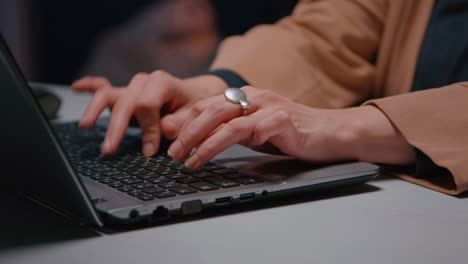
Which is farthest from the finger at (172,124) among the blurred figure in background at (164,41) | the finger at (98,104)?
the blurred figure in background at (164,41)

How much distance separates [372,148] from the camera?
561mm

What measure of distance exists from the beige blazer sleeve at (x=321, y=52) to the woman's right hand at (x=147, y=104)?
144 mm

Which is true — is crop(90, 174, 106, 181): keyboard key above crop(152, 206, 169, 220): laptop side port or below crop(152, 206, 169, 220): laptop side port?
below

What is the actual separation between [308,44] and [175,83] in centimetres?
31

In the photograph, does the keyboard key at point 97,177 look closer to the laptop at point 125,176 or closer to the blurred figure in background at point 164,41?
the laptop at point 125,176

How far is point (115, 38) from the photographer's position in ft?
6.51

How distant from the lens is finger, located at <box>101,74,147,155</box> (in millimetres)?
605

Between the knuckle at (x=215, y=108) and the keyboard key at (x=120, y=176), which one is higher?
the knuckle at (x=215, y=108)

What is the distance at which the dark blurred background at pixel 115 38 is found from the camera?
1936 mm

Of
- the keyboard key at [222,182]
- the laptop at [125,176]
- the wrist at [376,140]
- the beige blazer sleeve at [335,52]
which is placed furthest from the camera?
the beige blazer sleeve at [335,52]

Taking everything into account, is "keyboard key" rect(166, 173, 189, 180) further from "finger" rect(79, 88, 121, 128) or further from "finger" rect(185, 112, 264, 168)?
"finger" rect(79, 88, 121, 128)

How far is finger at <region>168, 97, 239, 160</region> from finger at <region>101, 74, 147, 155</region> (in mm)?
109

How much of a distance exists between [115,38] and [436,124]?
163 centimetres

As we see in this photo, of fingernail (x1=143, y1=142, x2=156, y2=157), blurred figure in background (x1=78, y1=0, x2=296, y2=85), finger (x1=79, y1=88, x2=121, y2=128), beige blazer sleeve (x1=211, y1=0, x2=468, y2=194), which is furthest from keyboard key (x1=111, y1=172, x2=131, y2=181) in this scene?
blurred figure in background (x1=78, y1=0, x2=296, y2=85)
